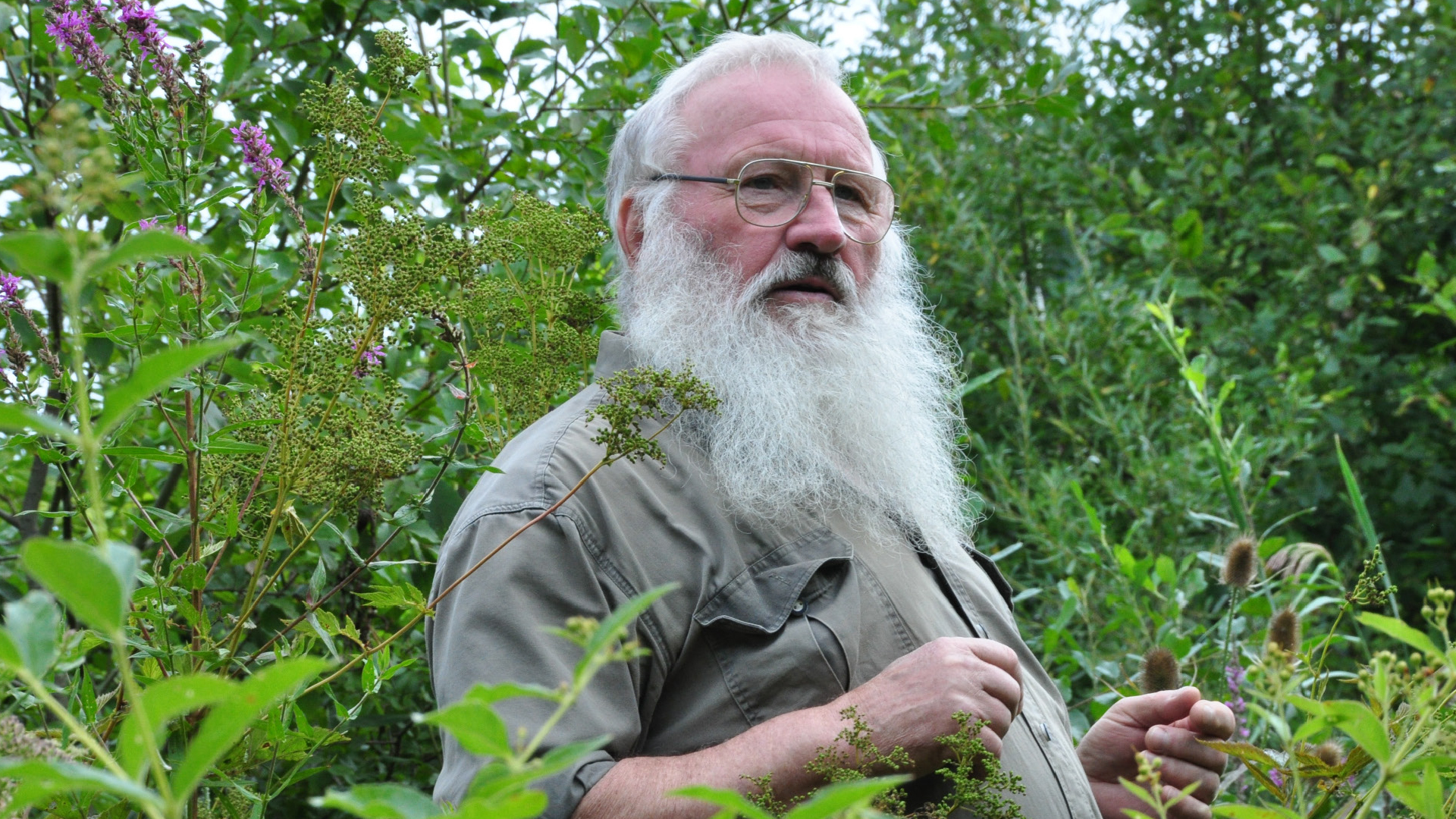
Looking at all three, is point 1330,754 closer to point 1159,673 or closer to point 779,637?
point 779,637

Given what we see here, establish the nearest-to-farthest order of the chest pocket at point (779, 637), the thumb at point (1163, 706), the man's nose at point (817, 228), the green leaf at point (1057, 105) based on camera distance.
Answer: the chest pocket at point (779, 637) → the thumb at point (1163, 706) → the man's nose at point (817, 228) → the green leaf at point (1057, 105)

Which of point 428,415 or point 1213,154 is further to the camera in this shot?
point 1213,154

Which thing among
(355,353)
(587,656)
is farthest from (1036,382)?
(587,656)

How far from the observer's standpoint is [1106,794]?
2.07 meters

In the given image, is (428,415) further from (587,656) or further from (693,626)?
(587,656)

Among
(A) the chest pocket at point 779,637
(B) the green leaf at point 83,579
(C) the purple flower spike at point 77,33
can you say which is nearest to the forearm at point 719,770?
(A) the chest pocket at point 779,637

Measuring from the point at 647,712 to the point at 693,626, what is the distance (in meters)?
0.13

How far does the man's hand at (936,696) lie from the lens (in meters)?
1.45

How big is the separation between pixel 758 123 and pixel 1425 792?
2.00 metres

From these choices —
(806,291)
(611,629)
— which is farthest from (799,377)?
(611,629)

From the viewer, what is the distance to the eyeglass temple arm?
7.81ft

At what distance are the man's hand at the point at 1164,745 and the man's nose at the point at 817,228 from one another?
3.36ft

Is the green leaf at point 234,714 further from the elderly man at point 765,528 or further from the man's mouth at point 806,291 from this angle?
the man's mouth at point 806,291

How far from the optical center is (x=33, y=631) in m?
0.50
